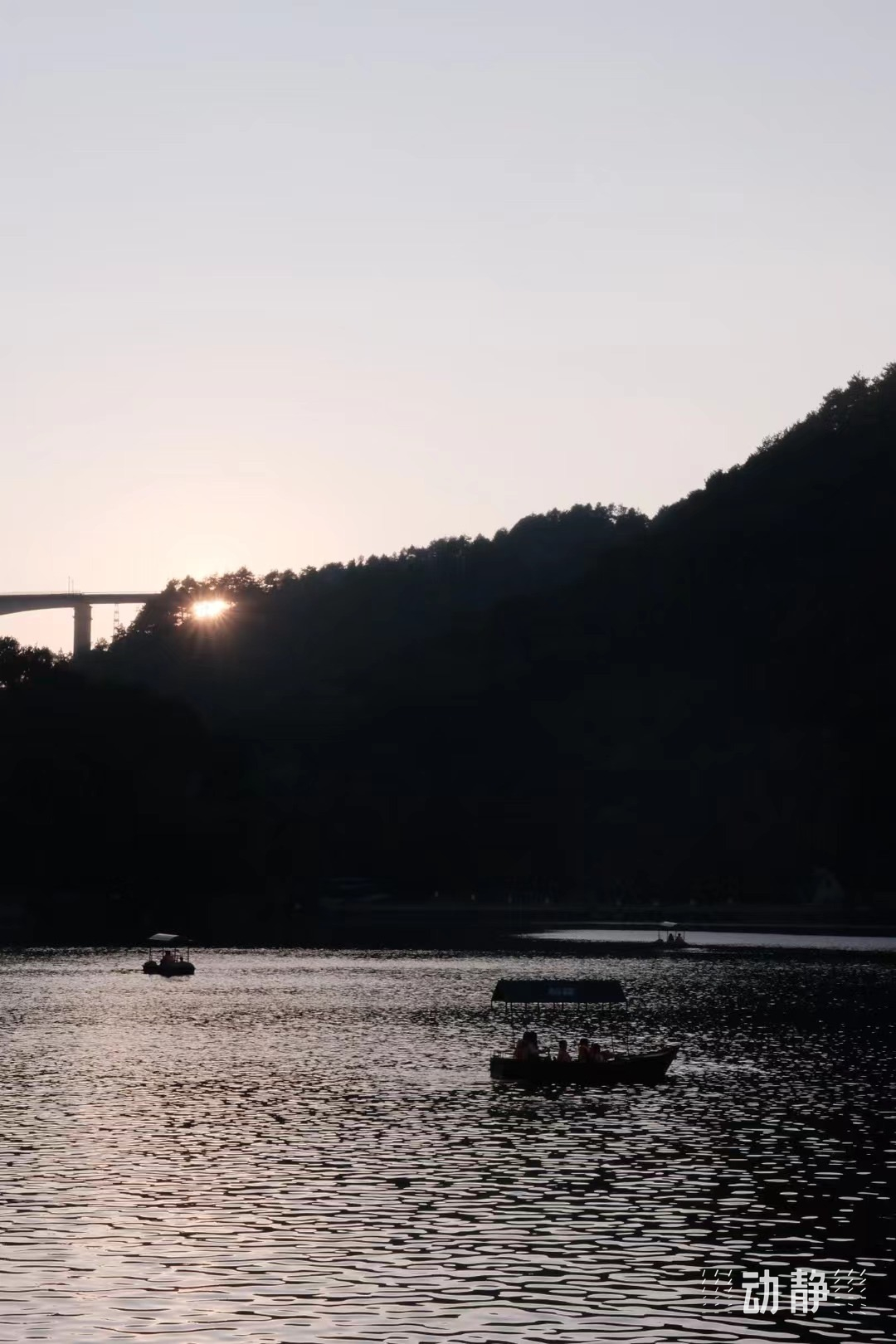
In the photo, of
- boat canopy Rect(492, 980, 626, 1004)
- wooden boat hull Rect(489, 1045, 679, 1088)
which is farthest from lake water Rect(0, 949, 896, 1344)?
boat canopy Rect(492, 980, 626, 1004)

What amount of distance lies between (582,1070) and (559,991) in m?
24.7

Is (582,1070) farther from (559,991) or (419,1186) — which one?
(419,1186)

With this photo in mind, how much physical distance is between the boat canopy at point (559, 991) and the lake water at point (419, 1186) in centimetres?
280

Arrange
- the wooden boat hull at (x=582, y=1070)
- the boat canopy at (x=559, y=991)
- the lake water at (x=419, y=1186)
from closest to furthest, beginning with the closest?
1. the lake water at (x=419, y=1186)
2. the wooden boat hull at (x=582, y=1070)
3. the boat canopy at (x=559, y=991)

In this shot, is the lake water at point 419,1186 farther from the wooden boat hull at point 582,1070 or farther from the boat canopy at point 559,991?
the boat canopy at point 559,991

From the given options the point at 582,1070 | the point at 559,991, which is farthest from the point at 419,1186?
the point at 559,991

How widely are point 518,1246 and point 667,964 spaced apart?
136 metres

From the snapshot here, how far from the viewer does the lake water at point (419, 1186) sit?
38406 millimetres

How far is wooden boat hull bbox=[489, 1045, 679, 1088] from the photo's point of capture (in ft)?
254

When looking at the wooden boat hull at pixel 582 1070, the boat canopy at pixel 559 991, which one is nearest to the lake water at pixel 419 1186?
the wooden boat hull at pixel 582 1070

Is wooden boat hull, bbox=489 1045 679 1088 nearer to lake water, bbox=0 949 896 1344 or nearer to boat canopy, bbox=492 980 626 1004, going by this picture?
lake water, bbox=0 949 896 1344

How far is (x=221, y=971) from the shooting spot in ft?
542

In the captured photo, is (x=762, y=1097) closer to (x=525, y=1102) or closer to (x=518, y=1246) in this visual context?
(x=525, y=1102)

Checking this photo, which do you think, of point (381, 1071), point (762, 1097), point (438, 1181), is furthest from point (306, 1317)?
point (381, 1071)
